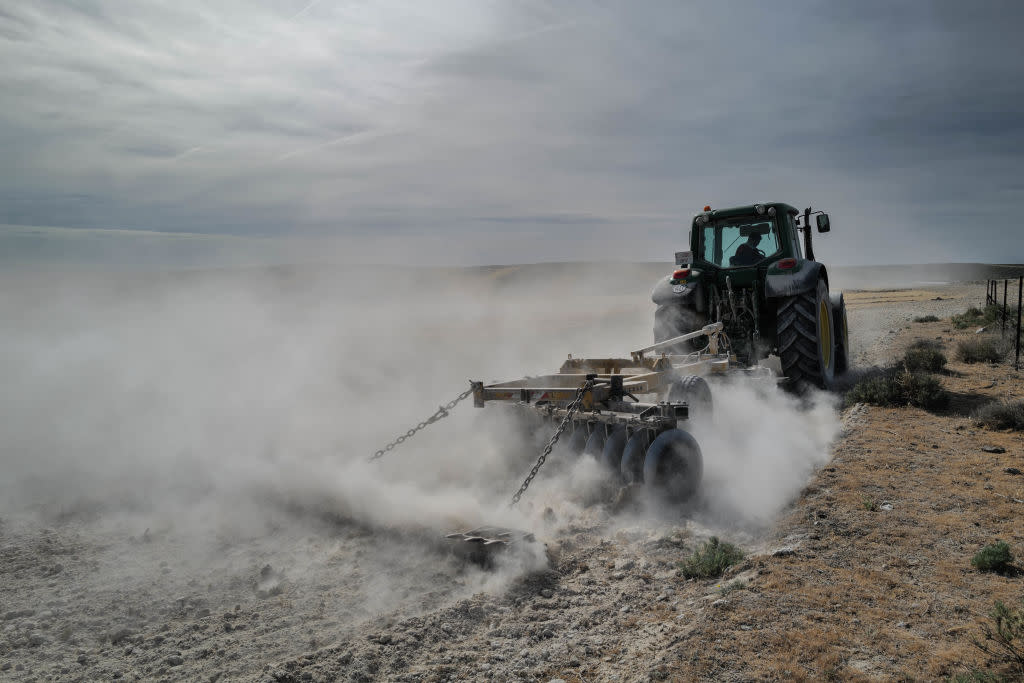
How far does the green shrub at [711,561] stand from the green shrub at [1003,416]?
5.26 metres

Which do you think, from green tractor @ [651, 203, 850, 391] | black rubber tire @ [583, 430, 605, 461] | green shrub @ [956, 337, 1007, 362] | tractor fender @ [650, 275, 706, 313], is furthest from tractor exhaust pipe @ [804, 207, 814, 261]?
black rubber tire @ [583, 430, 605, 461]

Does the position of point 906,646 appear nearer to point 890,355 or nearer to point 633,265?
point 890,355

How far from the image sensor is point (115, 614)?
425 centimetres

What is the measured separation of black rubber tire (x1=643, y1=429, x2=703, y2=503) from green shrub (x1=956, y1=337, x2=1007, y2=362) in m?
10.3

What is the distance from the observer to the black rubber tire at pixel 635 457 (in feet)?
18.2

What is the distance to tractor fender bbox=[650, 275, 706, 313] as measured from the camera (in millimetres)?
10023

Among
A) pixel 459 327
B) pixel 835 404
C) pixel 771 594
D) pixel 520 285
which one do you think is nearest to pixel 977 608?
pixel 771 594

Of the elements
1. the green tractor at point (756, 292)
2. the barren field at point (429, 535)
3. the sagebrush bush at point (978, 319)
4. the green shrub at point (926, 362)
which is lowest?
the barren field at point (429, 535)

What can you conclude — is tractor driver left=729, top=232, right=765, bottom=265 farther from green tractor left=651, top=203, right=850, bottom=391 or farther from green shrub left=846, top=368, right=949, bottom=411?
green shrub left=846, top=368, right=949, bottom=411

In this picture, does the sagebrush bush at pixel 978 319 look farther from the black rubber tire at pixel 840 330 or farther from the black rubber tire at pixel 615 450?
the black rubber tire at pixel 615 450

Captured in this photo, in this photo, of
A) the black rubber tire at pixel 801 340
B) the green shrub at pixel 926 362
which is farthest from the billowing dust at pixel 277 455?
the green shrub at pixel 926 362

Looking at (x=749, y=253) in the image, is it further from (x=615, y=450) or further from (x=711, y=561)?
(x=711, y=561)

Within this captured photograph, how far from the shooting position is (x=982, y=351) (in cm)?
1256

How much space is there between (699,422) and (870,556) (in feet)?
8.60
